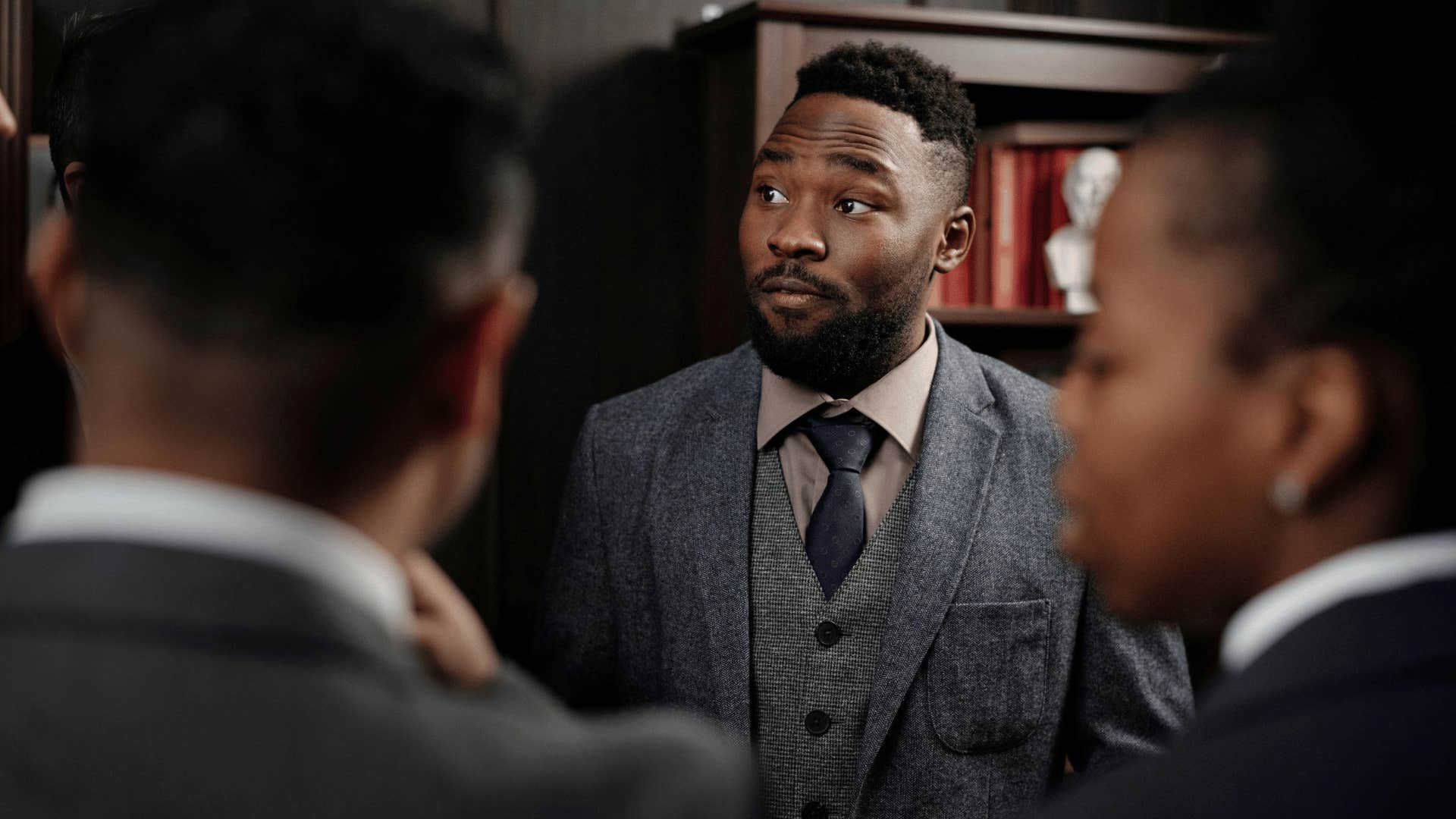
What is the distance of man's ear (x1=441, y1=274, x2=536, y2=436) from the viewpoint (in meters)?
0.61

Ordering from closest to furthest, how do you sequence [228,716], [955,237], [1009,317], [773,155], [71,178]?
[228,716] < [71,178] < [773,155] < [955,237] < [1009,317]

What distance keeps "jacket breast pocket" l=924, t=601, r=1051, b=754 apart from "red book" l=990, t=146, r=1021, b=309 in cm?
91

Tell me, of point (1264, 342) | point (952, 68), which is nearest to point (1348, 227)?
point (1264, 342)

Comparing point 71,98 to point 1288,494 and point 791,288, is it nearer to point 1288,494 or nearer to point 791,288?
point 791,288

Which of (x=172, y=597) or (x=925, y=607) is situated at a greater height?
(x=172, y=597)

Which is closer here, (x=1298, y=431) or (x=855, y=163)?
(x=1298, y=431)

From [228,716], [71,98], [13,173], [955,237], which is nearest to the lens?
[228,716]

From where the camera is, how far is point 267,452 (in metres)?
0.56

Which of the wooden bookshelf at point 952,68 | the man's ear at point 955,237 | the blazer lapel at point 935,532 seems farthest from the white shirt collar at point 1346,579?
the wooden bookshelf at point 952,68

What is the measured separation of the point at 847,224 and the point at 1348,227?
3.76 feet

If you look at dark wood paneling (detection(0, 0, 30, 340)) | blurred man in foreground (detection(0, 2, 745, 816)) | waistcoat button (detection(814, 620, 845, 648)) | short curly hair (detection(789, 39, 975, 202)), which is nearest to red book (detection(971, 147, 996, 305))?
short curly hair (detection(789, 39, 975, 202))

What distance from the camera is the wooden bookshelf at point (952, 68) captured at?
7.02 ft

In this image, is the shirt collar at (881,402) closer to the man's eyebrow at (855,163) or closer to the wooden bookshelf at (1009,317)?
the man's eyebrow at (855,163)

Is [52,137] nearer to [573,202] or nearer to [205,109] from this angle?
[573,202]
